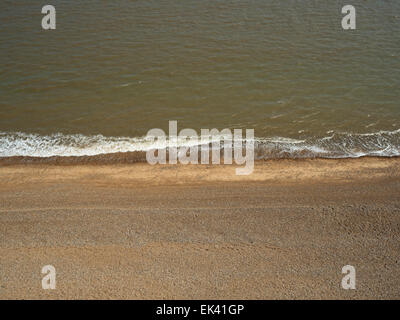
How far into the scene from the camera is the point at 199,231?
7.67 metres

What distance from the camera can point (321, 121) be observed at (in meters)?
11.4

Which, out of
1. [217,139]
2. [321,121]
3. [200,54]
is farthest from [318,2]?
[217,139]

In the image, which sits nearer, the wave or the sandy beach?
the sandy beach

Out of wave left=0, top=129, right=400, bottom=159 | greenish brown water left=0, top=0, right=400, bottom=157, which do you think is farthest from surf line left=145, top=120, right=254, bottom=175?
greenish brown water left=0, top=0, right=400, bottom=157

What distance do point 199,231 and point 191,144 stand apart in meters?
3.34

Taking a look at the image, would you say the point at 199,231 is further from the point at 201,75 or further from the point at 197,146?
the point at 201,75

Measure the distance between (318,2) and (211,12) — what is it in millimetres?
4169

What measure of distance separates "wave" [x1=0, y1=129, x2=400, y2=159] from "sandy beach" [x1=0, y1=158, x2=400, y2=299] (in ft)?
1.97

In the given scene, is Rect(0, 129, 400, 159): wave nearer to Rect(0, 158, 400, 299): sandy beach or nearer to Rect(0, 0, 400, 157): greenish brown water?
Rect(0, 0, 400, 157): greenish brown water

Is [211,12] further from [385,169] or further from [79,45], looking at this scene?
[385,169]

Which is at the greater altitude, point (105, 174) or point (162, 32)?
point (162, 32)

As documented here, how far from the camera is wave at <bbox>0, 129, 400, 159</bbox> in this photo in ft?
33.9

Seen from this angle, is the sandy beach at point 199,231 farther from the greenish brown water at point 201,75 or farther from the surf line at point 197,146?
the greenish brown water at point 201,75

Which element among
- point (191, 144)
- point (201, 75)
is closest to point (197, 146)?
point (191, 144)
